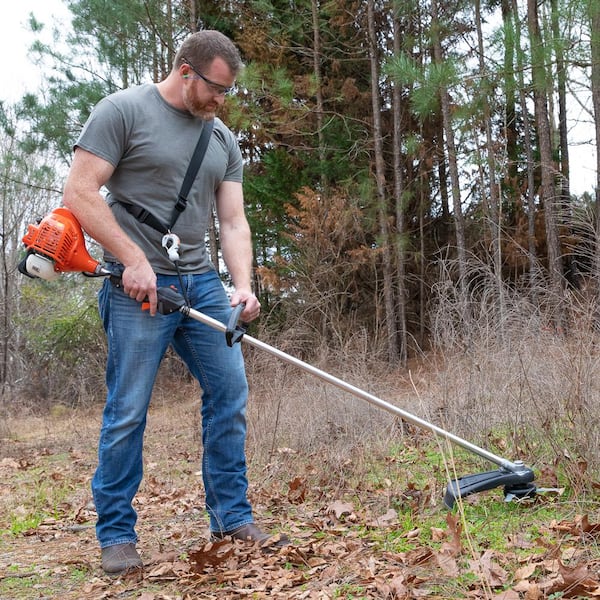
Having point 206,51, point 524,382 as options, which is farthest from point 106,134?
point 524,382

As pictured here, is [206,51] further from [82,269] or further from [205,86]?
[82,269]

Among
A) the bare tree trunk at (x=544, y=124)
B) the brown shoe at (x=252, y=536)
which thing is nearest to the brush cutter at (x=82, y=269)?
the brown shoe at (x=252, y=536)

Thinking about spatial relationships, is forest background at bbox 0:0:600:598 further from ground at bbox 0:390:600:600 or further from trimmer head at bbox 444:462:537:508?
trimmer head at bbox 444:462:537:508

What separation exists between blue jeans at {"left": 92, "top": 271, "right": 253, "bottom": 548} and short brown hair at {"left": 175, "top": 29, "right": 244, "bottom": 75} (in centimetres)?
92

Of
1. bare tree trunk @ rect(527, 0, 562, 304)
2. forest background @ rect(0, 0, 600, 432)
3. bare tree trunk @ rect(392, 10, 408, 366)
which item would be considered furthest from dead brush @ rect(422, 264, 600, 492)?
bare tree trunk @ rect(392, 10, 408, 366)

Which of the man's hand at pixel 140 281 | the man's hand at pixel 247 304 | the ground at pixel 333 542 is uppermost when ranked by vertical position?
the man's hand at pixel 140 281

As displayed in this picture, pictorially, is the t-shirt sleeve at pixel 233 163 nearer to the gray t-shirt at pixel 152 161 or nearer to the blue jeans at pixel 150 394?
the gray t-shirt at pixel 152 161

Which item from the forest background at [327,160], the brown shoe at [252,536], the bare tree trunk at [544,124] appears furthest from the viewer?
the forest background at [327,160]

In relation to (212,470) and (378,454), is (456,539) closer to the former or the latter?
(212,470)

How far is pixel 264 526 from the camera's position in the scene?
3592 mm

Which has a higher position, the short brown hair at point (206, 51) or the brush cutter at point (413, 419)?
the short brown hair at point (206, 51)

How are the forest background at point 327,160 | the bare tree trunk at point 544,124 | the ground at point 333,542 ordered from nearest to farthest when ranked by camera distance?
the ground at point 333,542, the bare tree trunk at point 544,124, the forest background at point 327,160

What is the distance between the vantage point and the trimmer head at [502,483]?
3.18m

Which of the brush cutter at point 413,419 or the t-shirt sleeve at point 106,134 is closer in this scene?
the t-shirt sleeve at point 106,134
